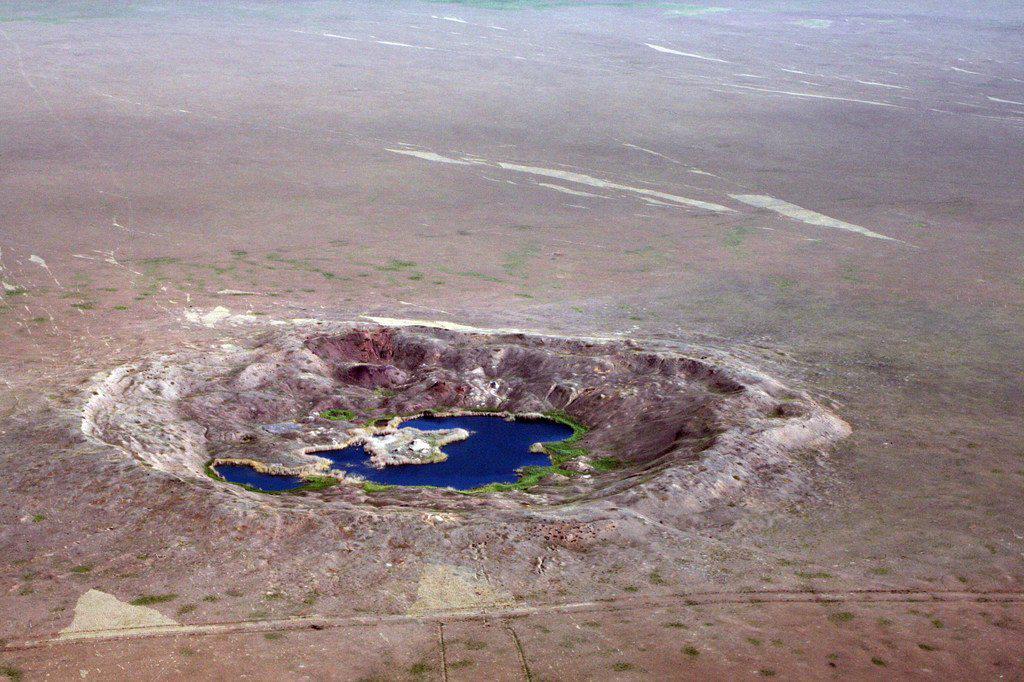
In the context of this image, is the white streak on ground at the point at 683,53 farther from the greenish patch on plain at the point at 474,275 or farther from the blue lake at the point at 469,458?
the blue lake at the point at 469,458

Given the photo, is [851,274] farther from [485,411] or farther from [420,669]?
[420,669]

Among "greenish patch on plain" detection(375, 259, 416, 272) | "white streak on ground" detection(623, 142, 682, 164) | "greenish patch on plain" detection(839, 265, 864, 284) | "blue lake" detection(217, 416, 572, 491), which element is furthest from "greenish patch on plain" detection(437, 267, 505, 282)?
"white streak on ground" detection(623, 142, 682, 164)

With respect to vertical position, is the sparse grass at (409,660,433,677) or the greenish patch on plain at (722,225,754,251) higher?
the greenish patch on plain at (722,225,754,251)

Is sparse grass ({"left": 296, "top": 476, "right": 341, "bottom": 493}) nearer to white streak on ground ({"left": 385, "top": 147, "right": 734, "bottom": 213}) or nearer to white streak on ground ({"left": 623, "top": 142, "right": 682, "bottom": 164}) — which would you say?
white streak on ground ({"left": 385, "top": 147, "right": 734, "bottom": 213})

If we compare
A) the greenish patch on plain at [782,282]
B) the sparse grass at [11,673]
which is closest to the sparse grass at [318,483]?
Result: the sparse grass at [11,673]

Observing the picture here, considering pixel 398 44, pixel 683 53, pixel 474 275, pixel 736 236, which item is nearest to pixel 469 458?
pixel 474 275

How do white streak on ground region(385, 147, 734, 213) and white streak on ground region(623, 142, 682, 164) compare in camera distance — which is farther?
white streak on ground region(623, 142, 682, 164)
